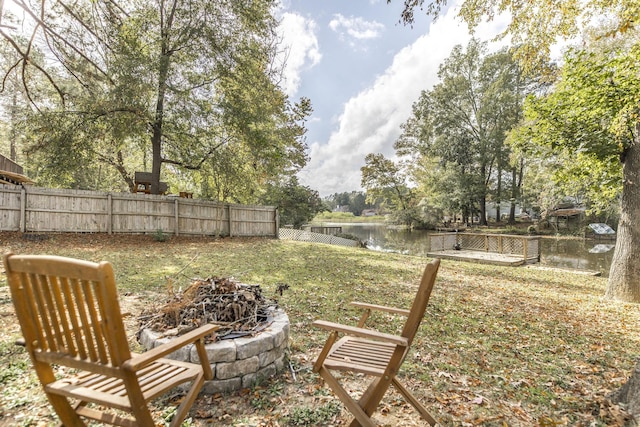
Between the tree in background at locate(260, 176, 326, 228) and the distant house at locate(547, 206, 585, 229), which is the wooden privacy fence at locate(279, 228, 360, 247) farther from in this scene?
the distant house at locate(547, 206, 585, 229)

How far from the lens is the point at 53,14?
8.67 meters

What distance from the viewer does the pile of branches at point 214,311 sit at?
2777mm

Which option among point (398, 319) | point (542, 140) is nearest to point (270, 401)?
point (398, 319)

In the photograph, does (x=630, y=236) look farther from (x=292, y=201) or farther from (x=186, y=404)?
(x=292, y=201)

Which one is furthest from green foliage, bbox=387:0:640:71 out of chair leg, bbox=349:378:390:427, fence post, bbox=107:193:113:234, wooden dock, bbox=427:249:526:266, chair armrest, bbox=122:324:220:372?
fence post, bbox=107:193:113:234

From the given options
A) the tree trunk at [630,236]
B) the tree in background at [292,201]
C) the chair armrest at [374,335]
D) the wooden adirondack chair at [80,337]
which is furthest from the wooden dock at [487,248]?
the wooden adirondack chair at [80,337]

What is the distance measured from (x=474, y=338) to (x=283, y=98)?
16.7 m

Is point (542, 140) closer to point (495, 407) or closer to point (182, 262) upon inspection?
point (495, 407)

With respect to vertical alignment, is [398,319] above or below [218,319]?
below

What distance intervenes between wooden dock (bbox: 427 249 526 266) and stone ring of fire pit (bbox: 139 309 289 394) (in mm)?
11507

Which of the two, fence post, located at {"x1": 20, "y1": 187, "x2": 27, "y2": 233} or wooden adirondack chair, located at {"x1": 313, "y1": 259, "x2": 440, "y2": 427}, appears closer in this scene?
wooden adirondack chair, located at {"x1": 313, "y1": 259, "x2": 440, "y2": 427}

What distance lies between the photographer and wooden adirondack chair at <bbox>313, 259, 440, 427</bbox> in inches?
70.4

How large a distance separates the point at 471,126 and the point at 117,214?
29375 mm

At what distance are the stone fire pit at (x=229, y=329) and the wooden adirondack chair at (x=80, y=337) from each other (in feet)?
3.02
